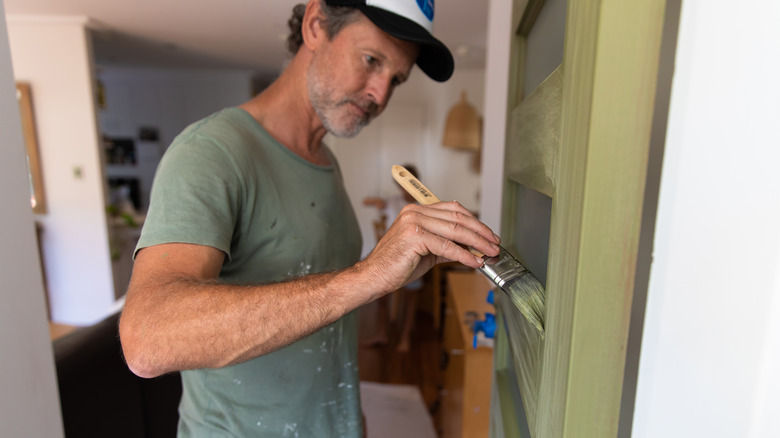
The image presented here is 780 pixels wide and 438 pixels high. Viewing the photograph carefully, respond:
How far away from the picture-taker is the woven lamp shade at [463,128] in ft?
15.9

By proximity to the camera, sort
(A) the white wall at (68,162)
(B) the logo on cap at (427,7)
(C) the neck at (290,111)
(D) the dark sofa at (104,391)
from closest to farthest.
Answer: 1. (B) the logo on cap at (427,7)
2. (C) the neck at (290,111)
3. (D) the dark sofa at (104,391)
4. (A) the white wall at (68,162)

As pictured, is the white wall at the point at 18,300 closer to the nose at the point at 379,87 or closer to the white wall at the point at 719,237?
the nose at the point at 379,87

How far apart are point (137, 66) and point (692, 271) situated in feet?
21.2

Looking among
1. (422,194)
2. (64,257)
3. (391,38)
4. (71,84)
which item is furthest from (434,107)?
(422,194)

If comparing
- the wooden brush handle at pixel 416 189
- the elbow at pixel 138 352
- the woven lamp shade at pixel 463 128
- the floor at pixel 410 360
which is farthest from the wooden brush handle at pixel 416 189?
the woven lamp shade at pixel 463 128

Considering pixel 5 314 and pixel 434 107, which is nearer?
pixel 5 314

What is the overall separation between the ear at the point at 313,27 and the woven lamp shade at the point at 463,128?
4.02 metres

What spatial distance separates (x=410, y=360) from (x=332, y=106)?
2.68 metres

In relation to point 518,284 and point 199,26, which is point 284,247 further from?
point 199,26

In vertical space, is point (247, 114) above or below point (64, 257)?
above

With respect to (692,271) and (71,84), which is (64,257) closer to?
(71,84)

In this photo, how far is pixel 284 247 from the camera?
84 centimetres

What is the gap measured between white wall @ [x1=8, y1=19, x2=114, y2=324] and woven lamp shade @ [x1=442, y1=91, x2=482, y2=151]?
11.0 feet

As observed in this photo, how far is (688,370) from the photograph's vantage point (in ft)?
1.17
